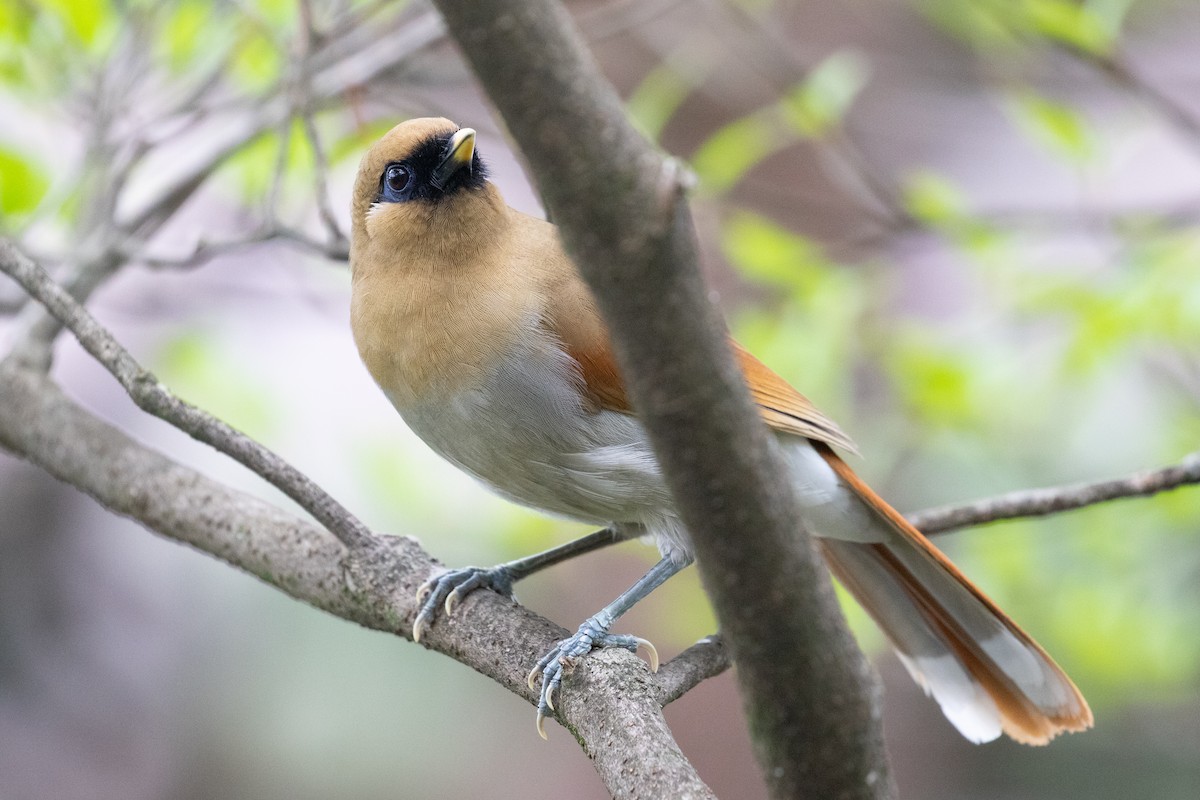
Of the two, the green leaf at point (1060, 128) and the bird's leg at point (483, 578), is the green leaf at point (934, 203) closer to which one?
the green leaf at point (1060, 128)

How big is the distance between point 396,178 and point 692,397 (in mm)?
1553

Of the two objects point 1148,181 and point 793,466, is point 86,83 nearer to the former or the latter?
point 793,466

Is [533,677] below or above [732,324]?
below

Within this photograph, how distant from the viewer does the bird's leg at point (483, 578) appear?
1984 mm

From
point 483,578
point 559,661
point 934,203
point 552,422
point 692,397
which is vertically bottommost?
point 692,397

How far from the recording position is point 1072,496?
6.84 feet

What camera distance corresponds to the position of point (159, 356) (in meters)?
3.63

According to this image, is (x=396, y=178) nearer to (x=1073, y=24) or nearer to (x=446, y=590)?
(x=446, y=590)

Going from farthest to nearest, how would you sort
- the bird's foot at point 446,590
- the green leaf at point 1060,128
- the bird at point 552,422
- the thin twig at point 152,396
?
the green leaf at point 1060,128 < the bird at point 552,422 < the bird's foot at point 446,590 < the thin twig at point 152,396

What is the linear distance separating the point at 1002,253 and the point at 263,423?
1942 mm

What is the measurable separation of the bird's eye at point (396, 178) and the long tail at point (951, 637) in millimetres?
1017

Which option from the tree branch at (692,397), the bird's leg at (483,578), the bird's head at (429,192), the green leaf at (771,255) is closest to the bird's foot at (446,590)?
the bird's leg at (483,578)

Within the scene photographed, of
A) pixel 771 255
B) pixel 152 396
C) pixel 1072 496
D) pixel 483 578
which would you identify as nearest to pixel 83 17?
pixel 152 396

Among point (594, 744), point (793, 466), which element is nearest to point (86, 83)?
point (793, 466)
